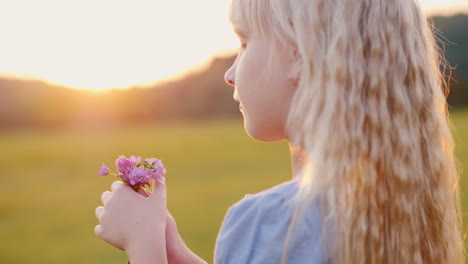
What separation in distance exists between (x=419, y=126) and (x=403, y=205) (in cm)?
24

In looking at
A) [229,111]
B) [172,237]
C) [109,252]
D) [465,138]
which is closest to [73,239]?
[109,252]

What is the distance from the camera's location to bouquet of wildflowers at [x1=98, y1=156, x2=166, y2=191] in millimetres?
1979

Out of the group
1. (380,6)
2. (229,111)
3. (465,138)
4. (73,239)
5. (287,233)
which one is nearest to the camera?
(287,233)

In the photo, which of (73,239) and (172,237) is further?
(73,239)

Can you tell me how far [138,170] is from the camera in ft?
6.47

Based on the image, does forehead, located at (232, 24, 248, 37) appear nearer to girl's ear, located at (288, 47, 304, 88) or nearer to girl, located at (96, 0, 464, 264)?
girl, located at (96, 0, 464, 264)

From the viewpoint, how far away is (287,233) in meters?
1.71

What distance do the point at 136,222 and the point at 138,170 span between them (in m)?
0.16

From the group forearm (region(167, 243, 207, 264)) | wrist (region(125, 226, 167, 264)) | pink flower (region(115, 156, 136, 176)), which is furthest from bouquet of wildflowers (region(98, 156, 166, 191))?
forearm (region(167, 243, 207, 264))

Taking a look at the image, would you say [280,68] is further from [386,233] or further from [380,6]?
[386,233]

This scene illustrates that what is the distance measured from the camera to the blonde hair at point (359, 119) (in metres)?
1.78

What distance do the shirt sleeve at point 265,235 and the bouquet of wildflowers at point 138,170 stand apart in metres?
0.30

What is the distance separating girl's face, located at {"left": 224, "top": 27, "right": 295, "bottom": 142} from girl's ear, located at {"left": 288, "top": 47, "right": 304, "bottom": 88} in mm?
14

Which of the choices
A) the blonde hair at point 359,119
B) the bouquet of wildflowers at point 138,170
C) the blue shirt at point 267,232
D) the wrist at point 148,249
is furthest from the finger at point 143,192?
the blonde hair at point 359,119
